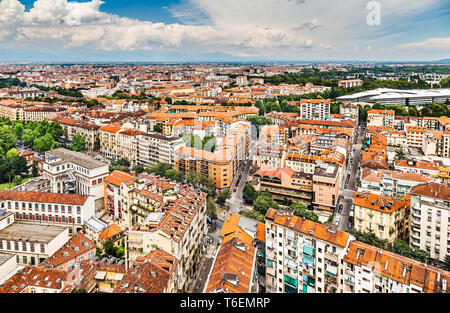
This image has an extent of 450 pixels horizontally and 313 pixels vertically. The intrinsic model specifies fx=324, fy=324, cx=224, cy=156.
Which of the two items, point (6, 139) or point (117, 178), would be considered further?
point (6, 139)

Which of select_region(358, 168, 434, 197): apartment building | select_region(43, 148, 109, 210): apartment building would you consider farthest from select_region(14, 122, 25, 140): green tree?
select_region(358, 168, 434, 197): apartment building

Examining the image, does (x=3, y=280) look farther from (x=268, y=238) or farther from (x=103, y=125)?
(x=103, y=125)

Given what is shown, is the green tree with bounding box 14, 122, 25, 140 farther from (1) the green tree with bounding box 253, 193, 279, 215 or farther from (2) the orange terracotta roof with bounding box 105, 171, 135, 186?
(1) the green tree with bounding box 253, 193, 279, 215

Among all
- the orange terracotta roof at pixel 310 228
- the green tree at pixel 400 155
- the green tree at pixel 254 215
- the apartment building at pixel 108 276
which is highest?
the green tree at pixel 400 155

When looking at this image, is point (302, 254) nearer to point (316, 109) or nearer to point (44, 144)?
point (44, 144)

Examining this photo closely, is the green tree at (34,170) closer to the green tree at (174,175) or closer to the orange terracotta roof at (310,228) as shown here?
the green tree at (174,175)

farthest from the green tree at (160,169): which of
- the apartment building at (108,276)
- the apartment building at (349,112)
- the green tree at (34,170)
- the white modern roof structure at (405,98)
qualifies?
the white modern roof structure at (405,98)

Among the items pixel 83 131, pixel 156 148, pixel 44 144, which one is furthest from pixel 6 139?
pixel 156 148
